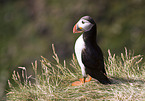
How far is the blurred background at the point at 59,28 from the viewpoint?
9269 millimetres

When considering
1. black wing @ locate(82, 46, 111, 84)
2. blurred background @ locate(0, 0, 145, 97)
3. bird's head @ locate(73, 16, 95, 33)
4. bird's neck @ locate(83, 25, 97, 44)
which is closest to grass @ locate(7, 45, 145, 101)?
black wing @ locate(82, 46, 111, 84)

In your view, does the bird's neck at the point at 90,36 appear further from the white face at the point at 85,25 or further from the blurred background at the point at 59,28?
the blurred background at the point at 59,28

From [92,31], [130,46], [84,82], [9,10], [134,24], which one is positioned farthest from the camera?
[9,10]

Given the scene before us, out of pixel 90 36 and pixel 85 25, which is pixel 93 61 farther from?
pixel 85 25

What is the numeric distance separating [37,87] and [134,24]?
21.3ft

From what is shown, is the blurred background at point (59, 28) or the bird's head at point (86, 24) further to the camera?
the blurred background at point (59, 28)

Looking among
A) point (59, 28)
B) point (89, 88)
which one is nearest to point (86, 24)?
point (89, 88)

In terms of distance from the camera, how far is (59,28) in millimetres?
11227

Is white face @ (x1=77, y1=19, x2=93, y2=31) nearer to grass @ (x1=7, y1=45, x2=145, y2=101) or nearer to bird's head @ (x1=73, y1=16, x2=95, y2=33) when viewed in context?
bird's head @ (x1=73, y1=16, x2=95, y2=33)

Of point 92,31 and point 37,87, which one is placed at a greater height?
point 92,31

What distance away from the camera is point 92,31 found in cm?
327

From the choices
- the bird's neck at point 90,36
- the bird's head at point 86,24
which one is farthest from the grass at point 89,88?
the bird's head at point 86,24

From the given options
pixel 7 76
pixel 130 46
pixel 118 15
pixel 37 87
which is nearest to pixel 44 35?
pixel 7 76

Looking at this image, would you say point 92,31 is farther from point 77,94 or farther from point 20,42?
point 20,42
